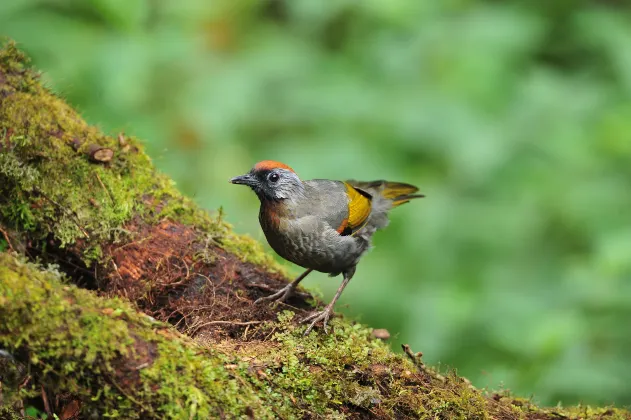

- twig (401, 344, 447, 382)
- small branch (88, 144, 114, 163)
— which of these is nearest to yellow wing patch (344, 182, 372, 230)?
twig (401, 344, 447, 382)

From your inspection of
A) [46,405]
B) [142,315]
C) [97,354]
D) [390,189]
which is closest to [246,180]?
[390,189]

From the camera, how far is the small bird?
4504mm

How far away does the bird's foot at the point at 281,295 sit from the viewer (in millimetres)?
4157

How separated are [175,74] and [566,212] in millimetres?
3878

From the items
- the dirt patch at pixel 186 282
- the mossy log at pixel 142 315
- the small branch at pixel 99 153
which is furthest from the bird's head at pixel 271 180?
the small branch at pixel 99 153

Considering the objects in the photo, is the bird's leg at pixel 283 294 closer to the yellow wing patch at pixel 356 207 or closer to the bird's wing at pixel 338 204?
the bird's wing at pixel 338 204

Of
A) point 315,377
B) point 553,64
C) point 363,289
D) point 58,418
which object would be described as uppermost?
point 553,64

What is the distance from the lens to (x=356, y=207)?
4.94m

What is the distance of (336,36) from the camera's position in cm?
724

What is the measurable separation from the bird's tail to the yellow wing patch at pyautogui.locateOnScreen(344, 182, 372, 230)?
0.51 feet

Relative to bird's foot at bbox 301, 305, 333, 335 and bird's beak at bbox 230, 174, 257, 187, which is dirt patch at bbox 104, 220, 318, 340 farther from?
bird's beak at bbox 230, 174, 257, 187

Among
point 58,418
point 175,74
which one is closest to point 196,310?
point 58,418

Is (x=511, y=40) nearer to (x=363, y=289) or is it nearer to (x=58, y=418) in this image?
(x=363, y=289)

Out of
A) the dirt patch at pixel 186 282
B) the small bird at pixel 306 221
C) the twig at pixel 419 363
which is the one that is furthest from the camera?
the small bird at pixel 306 221
